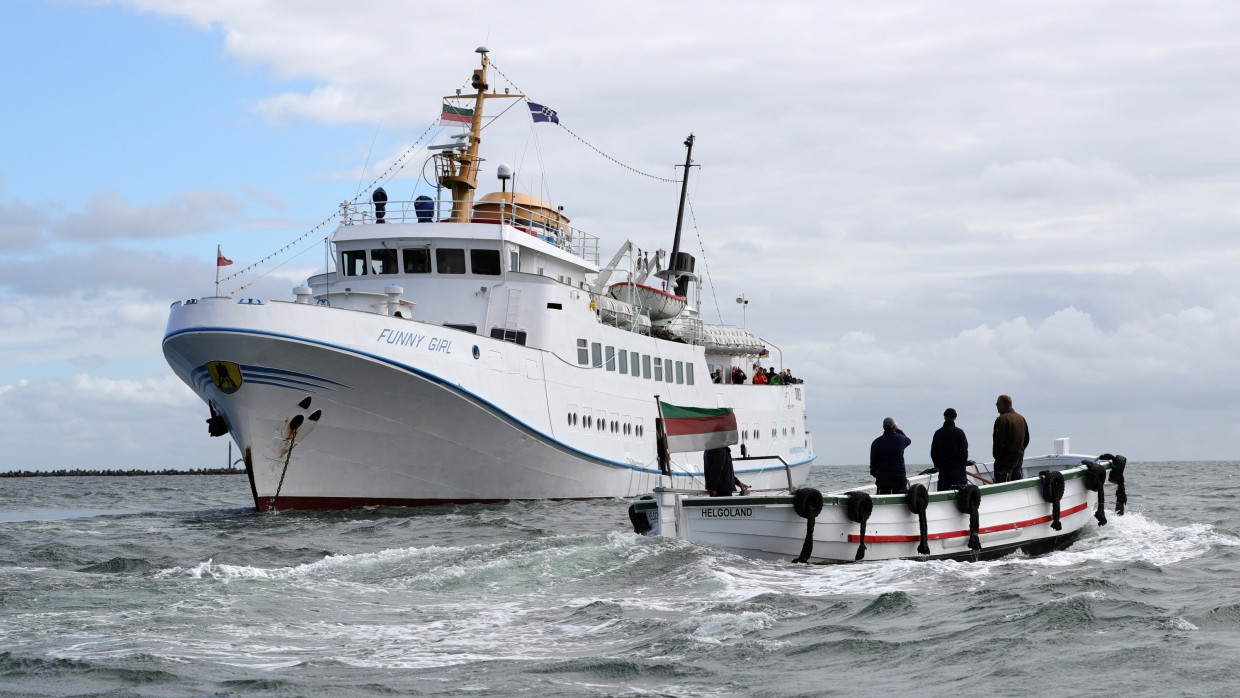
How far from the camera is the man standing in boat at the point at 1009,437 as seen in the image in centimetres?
1642

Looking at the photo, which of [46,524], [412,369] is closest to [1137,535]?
[412,369]

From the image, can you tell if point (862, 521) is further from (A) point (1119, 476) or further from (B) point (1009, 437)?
(A) point (1119, 476)

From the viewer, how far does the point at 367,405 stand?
21.9 m

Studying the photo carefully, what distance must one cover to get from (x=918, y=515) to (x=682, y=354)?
774 inches

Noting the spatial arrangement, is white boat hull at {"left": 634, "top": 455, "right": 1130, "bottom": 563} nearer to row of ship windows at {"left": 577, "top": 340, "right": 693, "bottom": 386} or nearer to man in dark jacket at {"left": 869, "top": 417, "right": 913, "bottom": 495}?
man in dark jacket at {"left": 869, "top": 417, "right": 913, "bottom": 495}

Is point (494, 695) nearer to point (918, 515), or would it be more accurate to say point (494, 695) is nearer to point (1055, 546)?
point (918, 515)

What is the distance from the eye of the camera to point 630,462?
95.7 feet

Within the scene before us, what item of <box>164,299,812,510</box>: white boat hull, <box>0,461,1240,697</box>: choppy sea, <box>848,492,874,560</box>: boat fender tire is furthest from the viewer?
<box>164,299,812,510</box>: white boat hull

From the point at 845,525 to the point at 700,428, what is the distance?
2593 millimetres

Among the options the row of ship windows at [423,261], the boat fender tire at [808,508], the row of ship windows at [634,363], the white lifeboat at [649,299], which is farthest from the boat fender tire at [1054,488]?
the white lifeboat at [649,299]

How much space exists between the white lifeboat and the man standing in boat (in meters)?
16.8

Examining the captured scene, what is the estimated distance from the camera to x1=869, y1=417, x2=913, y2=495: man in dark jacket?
15.2 m

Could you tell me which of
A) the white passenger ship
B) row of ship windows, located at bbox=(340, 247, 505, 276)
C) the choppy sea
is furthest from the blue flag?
the choppy sea

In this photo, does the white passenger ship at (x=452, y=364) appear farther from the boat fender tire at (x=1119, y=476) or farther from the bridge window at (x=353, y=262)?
the boat fender tire at (x=1119, y=476)
